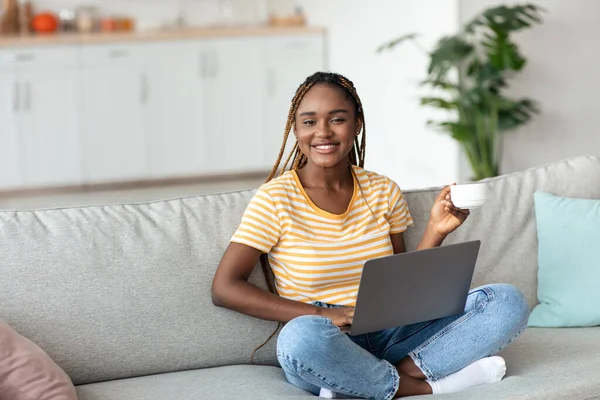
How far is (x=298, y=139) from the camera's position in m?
2.20

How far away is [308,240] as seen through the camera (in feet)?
6.93

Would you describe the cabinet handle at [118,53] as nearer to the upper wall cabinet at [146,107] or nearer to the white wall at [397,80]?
the upper wall cabinet at [146,107]

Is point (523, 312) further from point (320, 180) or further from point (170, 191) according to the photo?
point (170, 191)

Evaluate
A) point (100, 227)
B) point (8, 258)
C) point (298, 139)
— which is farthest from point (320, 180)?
point (8, 258)

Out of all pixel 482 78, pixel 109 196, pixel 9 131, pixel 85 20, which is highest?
pixel 85 20

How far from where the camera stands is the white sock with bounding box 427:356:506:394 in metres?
2.02

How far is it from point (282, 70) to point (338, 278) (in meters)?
5.06

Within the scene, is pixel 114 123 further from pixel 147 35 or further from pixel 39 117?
pixel 147 35

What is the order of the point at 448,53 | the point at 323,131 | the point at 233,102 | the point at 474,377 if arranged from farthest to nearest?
1. the point at 233,102
2. the point at 448,53
3. the point at 323,131
4. the point at 474,377

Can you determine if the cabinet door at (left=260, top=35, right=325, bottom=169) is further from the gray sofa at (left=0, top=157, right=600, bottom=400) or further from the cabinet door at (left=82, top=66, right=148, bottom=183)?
the gray sofa at (left=0, top=157, right=600, bottom=400)

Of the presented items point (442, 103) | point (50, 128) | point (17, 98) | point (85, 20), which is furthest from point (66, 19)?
point (442, 103)

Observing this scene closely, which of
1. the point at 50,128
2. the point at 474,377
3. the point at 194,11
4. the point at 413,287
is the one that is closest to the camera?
the point at 413,287

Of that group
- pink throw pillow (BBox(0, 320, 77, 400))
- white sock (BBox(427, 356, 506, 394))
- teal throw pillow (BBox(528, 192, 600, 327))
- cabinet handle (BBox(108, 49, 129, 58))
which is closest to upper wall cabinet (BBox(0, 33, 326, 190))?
cabinet handle (BBox(108, 49, 129, 58))

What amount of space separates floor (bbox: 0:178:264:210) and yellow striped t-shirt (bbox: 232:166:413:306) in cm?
417
